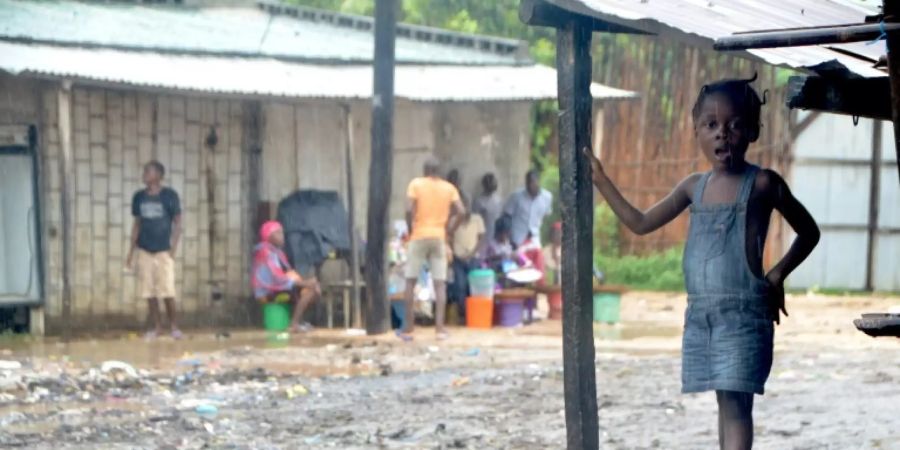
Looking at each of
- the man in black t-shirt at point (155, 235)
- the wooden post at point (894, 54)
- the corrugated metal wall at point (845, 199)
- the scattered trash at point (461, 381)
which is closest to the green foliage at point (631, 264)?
the corrugated metal wall at point (845, 199)

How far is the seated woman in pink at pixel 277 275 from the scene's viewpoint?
15812 millimetres

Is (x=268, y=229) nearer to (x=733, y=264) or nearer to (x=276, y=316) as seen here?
(x=276, y=316)

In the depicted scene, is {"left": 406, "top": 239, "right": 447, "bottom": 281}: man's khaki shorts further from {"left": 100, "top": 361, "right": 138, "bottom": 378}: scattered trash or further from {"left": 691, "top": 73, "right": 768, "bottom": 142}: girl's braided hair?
{"left": 691, "top": 73, "right": 768, "bottom": 142}: girl's braided hair

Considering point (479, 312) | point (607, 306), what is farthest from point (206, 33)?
point (607, 306)

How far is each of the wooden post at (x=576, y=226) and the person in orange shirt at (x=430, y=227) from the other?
8647 mm

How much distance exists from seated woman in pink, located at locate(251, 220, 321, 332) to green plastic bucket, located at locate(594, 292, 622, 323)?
130 inches

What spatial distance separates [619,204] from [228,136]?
37.0ft

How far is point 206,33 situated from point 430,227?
4.46m

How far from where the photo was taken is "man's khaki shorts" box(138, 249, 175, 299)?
1502cm

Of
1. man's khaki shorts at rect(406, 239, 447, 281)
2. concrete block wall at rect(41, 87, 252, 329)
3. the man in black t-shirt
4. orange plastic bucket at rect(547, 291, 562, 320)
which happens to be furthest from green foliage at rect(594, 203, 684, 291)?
the man in black t-shirt

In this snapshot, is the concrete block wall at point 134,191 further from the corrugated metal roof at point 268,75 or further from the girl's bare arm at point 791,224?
the girl's bare arm at point 791,224

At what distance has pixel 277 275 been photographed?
52.1ft

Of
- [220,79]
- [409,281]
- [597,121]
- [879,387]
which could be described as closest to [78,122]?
[220,79]

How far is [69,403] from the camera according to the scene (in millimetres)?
10281
